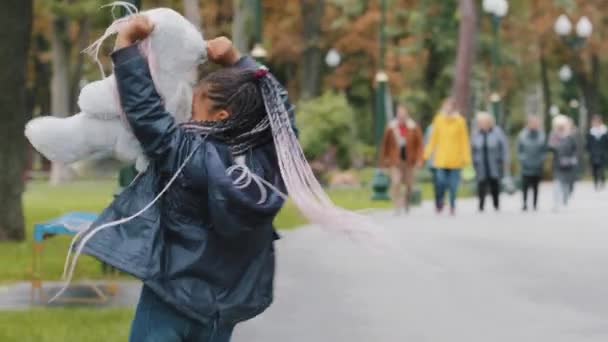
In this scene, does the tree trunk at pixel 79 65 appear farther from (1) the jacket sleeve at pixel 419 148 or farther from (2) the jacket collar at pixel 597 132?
(1) the jacket sleeve at pixel 419 148

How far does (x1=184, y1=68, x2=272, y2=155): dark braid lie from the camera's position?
14.6 ft

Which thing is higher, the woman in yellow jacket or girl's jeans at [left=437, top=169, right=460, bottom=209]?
the woman in yellow jacket

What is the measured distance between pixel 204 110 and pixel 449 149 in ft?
60.3

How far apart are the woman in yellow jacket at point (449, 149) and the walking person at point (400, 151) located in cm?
23

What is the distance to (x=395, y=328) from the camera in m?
9.49

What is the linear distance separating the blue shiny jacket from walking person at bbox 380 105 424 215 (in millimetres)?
18219

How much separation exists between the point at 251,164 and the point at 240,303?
0.42 m

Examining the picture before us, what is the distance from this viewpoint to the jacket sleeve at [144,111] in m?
4.32

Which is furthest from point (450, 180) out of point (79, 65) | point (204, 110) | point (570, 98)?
point (570, 98)

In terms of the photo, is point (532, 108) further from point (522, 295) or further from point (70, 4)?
point (522, 295)

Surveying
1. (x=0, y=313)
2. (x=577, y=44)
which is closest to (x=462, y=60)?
(x=577, y=44)

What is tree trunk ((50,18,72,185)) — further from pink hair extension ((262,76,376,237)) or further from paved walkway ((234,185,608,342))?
pink hair extension ((262,76,376,237))

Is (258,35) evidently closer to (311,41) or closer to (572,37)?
(311,41)

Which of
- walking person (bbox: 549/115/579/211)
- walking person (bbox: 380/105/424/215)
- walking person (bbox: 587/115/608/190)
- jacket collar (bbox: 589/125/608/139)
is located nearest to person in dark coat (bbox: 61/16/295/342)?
walking person (bbox: 380/105/424/215)
